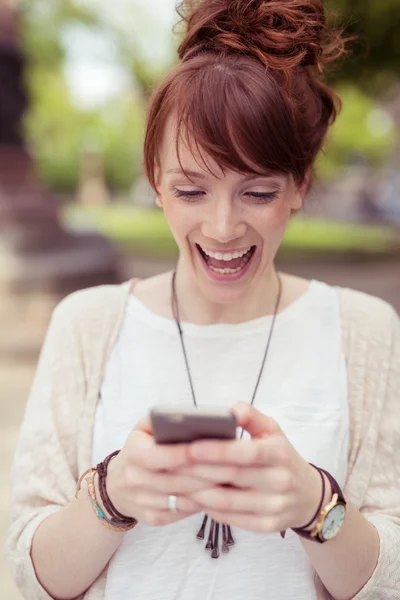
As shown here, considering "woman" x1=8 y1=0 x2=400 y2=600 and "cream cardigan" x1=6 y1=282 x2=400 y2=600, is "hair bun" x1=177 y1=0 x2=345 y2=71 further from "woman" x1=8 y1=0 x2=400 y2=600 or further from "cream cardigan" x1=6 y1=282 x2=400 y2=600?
"cream cardigan" x1=6 y1=282 x2=400 y2=600

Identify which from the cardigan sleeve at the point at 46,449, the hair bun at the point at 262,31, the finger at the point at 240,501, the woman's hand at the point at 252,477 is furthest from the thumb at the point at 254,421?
the hair bun at the point at 262,31

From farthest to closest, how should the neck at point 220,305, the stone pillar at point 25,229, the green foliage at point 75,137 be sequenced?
1. the green foliage at point 75,137
2. the stone pillar at point 25,229
3. the neck at point 220,305

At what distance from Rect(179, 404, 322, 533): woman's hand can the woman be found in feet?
0.06

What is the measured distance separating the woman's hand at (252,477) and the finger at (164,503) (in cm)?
1

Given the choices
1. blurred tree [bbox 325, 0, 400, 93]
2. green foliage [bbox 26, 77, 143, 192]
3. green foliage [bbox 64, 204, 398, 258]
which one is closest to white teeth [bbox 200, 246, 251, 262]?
blurred tree [bbox 325, 0, 400, 93]

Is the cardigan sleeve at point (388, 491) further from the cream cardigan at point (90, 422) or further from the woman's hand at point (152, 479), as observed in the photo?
the woman's hand at point (152, 479)

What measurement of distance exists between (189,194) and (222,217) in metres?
0.09

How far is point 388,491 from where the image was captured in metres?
1.71

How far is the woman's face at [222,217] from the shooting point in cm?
159

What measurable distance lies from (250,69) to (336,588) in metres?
1.04

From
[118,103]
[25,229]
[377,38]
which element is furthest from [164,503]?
[118,103]

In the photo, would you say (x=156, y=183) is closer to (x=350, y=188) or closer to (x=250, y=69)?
(x=250, y=69)

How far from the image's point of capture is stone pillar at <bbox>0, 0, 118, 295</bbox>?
29.1 feet

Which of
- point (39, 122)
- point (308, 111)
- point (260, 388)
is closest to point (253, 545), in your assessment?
point (260, 388)
